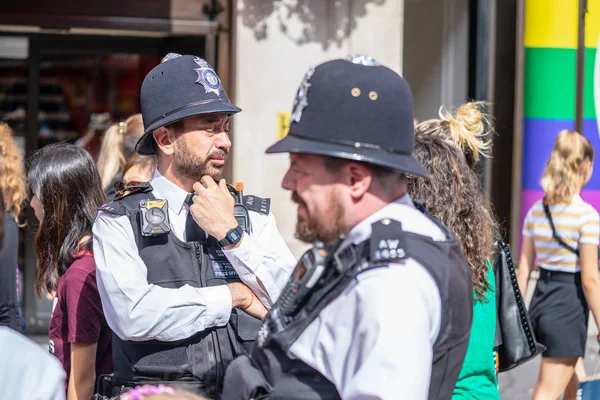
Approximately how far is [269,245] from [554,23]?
5.35 m

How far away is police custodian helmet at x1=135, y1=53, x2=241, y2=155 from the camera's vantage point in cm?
308

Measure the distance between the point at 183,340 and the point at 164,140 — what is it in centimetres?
75

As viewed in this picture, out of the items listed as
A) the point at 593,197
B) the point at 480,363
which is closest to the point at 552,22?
the point at 593,197

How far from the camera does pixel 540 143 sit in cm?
786

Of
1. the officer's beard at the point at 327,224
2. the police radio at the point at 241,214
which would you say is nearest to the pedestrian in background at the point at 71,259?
the police radio at the point at 241,214

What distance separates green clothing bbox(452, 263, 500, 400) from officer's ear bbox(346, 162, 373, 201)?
→ 3.70 feet

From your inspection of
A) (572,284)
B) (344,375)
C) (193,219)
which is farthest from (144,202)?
(572,284)

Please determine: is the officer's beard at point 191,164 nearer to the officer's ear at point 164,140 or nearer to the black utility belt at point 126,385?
the officer's ear at point 164,140

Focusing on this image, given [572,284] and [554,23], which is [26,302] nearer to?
[572,284]

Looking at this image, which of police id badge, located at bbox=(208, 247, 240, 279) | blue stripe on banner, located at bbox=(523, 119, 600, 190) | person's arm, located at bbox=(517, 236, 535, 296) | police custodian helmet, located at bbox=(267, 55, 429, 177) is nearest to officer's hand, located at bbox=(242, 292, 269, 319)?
police id badge, located at bbox=(208, 247, 240, 279)

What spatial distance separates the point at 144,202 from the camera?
9.67ft

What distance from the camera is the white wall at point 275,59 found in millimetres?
7316

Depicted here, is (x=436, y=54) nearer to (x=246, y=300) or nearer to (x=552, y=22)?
(x=552, y=22)

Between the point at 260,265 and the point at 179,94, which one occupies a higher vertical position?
the point at 179,94
